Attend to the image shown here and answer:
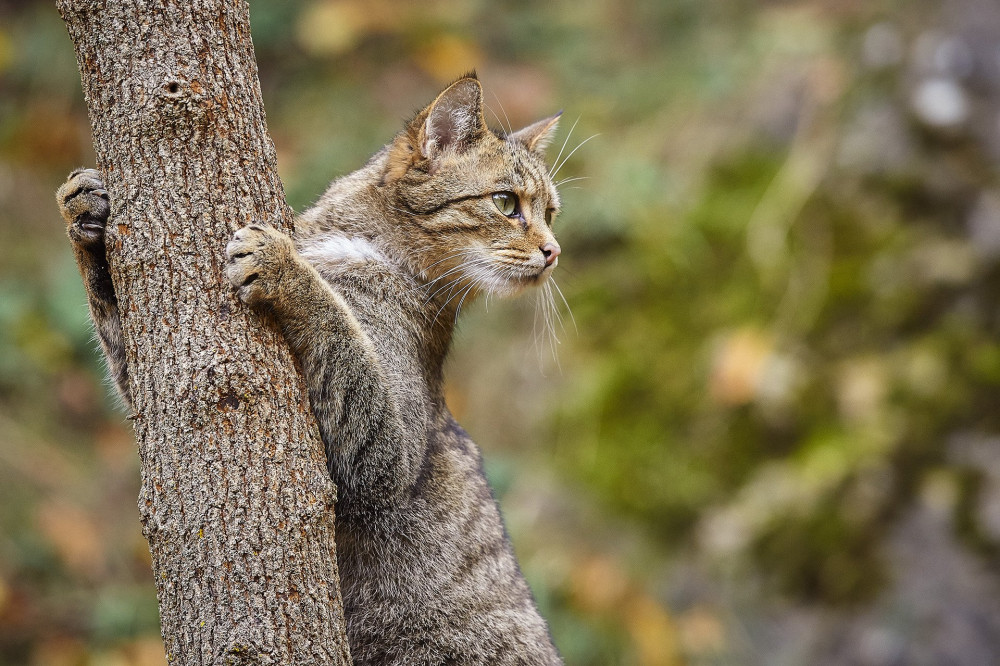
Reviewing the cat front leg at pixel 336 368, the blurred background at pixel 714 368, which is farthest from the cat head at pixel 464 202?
the blurred background at pixel 714 368

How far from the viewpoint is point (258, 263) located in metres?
2.29

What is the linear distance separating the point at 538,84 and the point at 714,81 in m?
1.59

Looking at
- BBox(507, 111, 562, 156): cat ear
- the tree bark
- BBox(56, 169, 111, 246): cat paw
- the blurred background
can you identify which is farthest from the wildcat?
the blurred background

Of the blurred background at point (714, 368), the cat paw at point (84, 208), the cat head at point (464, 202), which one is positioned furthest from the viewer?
the blurred background at point (714, 368)

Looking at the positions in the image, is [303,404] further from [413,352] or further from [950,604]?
[950,604]

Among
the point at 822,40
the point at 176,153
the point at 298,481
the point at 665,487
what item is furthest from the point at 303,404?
the point at 822,40

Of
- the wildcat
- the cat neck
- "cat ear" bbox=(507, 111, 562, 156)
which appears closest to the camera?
the wildcat

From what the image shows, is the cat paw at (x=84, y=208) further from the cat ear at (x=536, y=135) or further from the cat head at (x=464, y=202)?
the cat ear at (x=536, y=135)

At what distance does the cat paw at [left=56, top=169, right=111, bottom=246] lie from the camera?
2.54m

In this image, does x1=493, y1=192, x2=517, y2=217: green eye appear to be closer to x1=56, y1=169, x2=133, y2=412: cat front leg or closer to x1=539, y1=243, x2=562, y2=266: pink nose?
x1=539, y1=243, x2=562, y2=266: pink nose

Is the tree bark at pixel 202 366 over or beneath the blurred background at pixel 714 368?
beneath

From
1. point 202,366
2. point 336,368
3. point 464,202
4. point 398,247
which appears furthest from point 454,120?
point 202,366

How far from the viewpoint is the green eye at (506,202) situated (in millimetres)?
3506

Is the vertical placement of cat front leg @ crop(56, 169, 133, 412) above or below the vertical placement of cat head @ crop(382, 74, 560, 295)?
below
